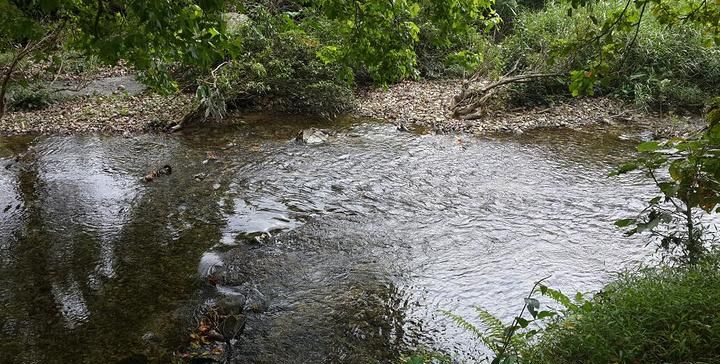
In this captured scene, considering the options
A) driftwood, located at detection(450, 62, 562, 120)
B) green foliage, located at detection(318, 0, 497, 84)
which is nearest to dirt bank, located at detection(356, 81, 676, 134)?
driftwood, located at detection(450, 62, 562, 120)

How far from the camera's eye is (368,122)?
1070 centimetres

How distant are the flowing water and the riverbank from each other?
0.98 metres

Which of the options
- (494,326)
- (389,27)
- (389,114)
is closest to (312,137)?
(389,114)

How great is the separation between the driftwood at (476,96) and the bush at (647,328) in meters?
7.42

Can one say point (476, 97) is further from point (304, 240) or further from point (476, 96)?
point (304, 240)

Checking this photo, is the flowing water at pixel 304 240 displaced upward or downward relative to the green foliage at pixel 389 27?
downward

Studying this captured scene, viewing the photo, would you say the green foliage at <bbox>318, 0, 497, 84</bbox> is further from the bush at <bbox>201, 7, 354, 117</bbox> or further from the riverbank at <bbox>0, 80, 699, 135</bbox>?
the bush at <bbox>201, 7, 354, 117</bbox>

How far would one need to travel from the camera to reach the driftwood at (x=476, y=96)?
35.6 feet

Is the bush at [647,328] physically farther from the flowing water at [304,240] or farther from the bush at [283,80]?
the bush at [283,80]

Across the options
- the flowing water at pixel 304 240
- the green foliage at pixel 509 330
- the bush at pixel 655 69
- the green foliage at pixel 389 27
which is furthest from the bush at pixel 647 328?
the bush at pixel 655 69

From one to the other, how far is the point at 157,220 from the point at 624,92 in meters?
9.55

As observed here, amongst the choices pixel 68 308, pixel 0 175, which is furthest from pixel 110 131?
pixel 68 308

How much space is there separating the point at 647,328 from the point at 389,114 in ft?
27.5

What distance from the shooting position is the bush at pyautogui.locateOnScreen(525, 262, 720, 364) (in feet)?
9.80
